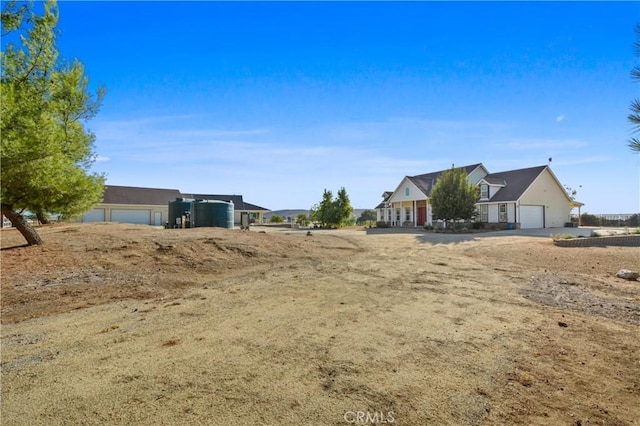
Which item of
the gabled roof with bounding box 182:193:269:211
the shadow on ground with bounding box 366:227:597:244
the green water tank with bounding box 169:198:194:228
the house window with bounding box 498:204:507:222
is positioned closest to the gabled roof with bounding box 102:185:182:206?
the gabled roof with bounding box 182:193:269:211

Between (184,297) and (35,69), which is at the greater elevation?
(35,69)

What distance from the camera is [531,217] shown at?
29.4 metres

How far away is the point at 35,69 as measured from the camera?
10.2 m

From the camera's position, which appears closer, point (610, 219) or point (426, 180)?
point (610, 219)

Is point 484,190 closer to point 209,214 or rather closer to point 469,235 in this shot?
point 469,235

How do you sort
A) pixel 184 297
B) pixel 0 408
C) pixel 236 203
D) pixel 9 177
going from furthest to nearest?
pixel 236 203, pixel 9 177, pixel 184 297, pixel 0 408

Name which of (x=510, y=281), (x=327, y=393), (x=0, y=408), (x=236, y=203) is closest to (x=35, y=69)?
(x=0, y=408)

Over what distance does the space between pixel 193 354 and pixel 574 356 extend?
4113mm

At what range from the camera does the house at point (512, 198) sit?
28.9m

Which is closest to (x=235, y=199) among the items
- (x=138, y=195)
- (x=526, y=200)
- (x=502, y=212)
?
(x=138, y=195)

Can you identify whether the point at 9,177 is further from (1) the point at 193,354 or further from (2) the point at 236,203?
(2) the point at 236,203

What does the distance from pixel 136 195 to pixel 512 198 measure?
4133cm

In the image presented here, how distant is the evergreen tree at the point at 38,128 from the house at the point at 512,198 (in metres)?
26.9

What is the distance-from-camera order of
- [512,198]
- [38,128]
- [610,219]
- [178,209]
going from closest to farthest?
[38,128]
[178,209]
[512,198]
[610,219]
